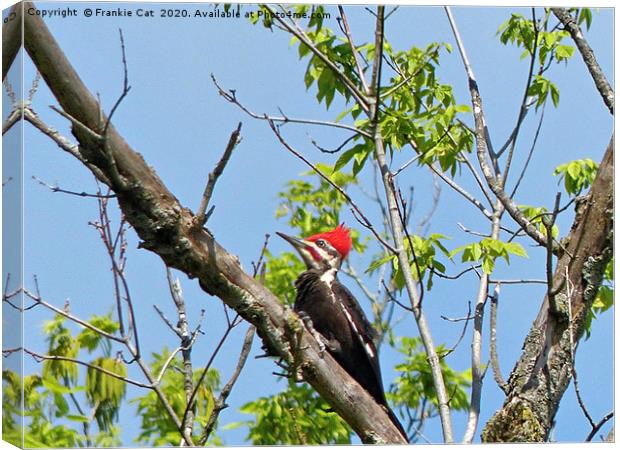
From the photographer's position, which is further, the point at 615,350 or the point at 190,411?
the point at 615,350

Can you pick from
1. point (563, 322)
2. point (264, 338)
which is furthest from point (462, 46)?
point (264, 338)

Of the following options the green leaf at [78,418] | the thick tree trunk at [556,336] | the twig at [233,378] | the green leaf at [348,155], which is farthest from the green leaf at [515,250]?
the green leaf at [78,418]

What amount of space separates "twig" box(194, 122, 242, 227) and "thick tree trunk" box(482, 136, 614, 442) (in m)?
1.09

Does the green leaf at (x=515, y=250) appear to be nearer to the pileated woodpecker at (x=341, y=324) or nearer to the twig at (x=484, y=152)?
the twig at (x=484, y=152)

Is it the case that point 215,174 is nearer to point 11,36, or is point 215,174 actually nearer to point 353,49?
point 11,36

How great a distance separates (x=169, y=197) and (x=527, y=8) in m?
1.77

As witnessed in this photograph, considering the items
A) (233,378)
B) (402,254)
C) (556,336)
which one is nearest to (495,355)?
(556,336)

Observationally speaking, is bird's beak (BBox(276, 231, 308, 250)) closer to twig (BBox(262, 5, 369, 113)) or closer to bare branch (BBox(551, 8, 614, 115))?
twig (BBox(262, 5, 369, 113))

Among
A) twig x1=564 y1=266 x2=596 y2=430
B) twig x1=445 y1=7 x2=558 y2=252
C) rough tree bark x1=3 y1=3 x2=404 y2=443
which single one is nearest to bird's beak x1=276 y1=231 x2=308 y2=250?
twig x1=445 y1=7 x2=558 y2=252

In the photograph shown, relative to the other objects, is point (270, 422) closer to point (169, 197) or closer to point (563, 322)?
point (563, 322)

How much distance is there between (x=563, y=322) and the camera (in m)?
2.69

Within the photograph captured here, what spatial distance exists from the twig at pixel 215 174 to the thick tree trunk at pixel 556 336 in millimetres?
1087

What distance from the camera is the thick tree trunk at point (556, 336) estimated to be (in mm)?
2666

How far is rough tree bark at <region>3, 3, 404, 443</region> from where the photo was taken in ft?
7.33
